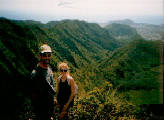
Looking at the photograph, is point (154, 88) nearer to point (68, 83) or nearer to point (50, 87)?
point (68, 83)

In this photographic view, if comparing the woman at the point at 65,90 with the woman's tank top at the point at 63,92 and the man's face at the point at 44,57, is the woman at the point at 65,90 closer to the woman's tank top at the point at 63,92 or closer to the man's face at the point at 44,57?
the woman's tank top at the point at 63,92

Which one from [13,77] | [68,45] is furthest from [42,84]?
[68,45]

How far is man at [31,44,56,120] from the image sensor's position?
3.07 m

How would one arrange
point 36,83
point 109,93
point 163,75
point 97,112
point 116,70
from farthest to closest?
point 116,70 < point 109,93 < point 97,112 < point 36,83 < point 163,75

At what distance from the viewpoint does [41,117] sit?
3.32 meters

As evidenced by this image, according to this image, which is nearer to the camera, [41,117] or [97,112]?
[41,117]

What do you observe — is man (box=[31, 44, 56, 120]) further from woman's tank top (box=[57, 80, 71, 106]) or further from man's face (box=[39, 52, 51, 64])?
woman's tank top (box=[57, 80, 71, 106])

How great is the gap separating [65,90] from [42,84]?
1.52 ft

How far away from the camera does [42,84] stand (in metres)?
3.11

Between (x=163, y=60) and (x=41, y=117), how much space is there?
2.57 metres

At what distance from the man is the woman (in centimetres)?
18

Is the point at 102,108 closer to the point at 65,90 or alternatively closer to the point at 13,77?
the point at 65,90

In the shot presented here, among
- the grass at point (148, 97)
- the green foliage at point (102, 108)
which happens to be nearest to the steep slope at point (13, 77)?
the green foliage at point (102, 108)

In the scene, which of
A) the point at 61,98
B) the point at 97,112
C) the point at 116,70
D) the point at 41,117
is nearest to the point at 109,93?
the point at 97,112
